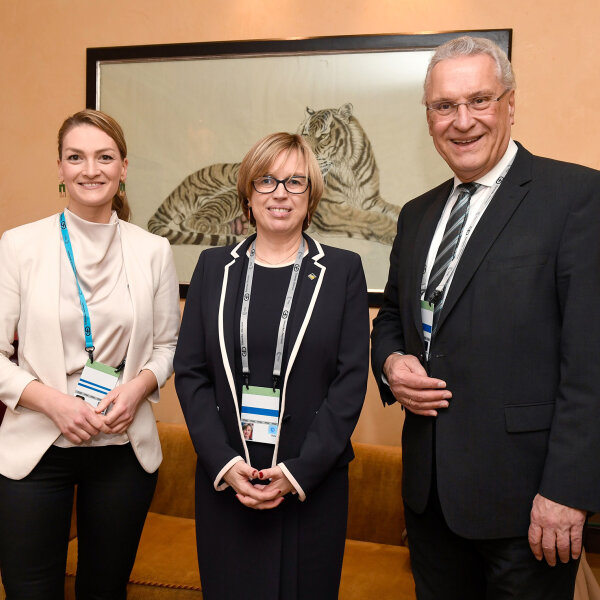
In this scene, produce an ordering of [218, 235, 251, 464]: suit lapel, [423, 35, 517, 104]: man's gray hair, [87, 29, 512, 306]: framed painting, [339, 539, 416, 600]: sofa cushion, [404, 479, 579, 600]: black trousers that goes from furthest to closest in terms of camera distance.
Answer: [87, 29, 512, 306]: framed painting < [339, 539, 416, 600]: sofa cushion < [218, 235, 251, 464]: suit lapel < [423, 35, 517, 104]: man's gray hair < [404, 479, 579, 600]: black trousers

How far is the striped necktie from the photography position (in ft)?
5.84

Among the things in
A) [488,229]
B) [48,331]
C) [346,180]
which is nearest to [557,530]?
[488,229]

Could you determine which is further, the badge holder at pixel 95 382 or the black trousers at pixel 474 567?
the badge holder at pixel 95 382

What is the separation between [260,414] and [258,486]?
199 mm

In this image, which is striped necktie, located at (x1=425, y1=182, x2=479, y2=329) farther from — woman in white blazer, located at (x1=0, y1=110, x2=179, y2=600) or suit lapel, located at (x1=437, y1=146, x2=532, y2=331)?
woman in white blazer, located at (x1=0, y1=110, x2=179, y2=600)

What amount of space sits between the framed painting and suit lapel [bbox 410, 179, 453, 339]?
1126 mm

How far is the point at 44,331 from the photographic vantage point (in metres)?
1.92

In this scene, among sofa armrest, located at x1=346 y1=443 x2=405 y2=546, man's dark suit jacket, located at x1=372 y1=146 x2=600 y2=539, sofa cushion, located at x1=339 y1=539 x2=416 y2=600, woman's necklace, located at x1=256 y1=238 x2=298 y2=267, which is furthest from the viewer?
sofa armrest, located at x1=346 y1=443 x2=405 y2=546

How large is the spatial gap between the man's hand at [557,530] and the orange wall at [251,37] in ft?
5.52

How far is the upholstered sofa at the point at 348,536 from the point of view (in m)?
2.51

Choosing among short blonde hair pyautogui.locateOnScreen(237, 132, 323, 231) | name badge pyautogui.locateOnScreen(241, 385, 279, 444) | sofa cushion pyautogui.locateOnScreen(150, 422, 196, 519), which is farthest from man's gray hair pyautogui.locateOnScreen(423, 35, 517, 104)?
sofa cushion pyautogui.locateOnScreen(150, 422, 196, 519)

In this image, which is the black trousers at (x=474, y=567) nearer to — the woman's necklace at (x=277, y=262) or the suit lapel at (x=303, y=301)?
the suit lapel at (x=303, y=301)

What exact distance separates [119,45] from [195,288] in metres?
2.05

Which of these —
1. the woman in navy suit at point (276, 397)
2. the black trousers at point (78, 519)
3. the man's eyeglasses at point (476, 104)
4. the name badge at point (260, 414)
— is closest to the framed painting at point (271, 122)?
the woman in navy suit at point (276, 397)
